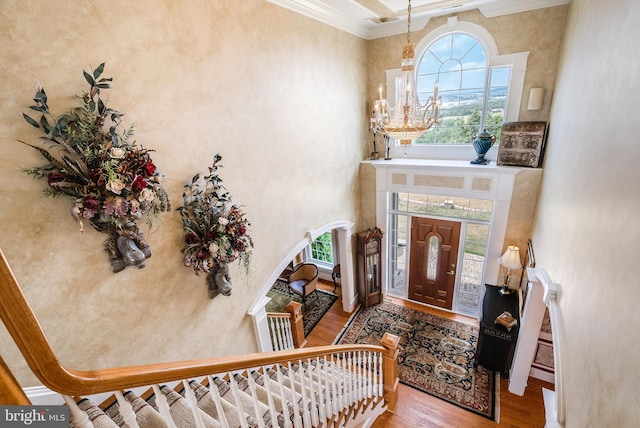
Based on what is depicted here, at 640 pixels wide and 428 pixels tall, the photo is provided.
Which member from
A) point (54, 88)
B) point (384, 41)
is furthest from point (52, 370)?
point (384, 41)

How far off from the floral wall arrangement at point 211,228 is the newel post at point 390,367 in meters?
2.31

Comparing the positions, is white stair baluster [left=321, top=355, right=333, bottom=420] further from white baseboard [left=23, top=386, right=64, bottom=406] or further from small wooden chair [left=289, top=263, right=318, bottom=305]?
small wooden chair [left=289, top=263, right=318, bottom=305]

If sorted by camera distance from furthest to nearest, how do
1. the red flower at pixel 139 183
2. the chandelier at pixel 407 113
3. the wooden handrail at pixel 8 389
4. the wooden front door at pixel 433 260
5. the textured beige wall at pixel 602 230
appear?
the wooden front door at pixel 433 260 < the chandelier at pixel 407 113 < the red flower at pixel 139 183 < the textured beige wall at pixel 602 230 < the wooden handrail at pixel 8 389

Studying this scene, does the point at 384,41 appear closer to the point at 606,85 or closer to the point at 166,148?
the point at 606,85

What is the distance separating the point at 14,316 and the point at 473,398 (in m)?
5.15

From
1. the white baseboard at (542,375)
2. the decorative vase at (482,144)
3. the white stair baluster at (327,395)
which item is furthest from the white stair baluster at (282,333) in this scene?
the decorative vase at (482,144)

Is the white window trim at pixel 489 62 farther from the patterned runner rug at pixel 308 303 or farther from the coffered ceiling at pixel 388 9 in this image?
the patterned runner rug at pixel 308 303

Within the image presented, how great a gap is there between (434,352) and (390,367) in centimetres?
154

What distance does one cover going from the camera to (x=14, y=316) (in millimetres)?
670

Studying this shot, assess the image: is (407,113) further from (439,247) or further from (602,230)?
(439,247)

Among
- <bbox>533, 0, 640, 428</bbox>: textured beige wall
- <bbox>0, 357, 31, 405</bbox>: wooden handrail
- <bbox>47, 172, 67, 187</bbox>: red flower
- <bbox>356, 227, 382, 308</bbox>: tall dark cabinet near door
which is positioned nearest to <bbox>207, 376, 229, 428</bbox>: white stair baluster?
<bbox>0, 357, 31, 405</bbox>: wooden handrail

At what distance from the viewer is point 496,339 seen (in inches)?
171

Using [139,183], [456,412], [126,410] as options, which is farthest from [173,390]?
[456,412]

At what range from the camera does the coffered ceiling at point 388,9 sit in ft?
12.4
